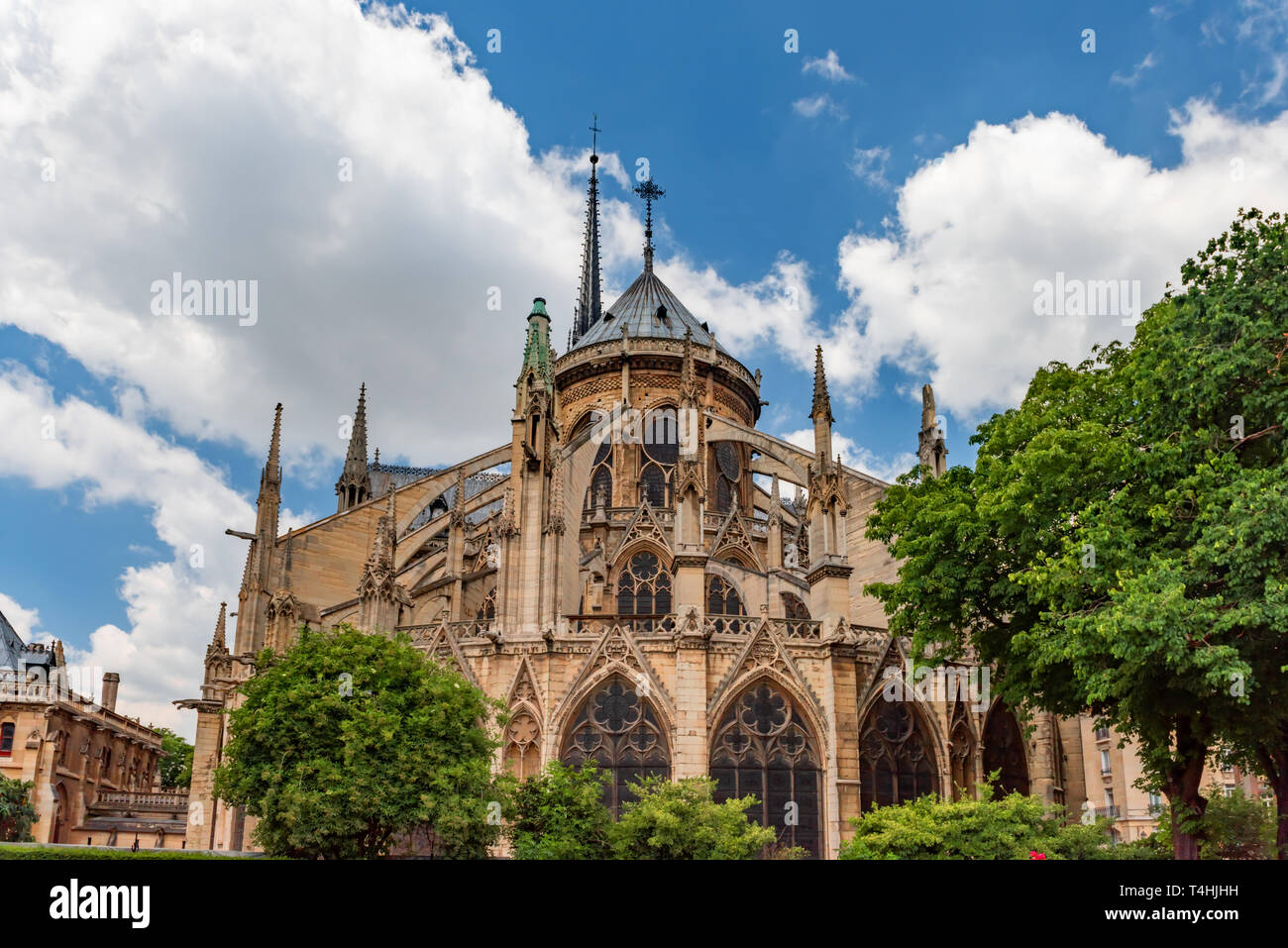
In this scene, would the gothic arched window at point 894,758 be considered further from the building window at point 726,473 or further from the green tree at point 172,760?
the green tree at point 172,760

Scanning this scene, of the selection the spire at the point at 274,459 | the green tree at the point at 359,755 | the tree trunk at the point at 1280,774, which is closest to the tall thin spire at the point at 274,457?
the spire at the point at 274,459

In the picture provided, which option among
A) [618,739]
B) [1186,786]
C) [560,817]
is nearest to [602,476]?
[618,739]

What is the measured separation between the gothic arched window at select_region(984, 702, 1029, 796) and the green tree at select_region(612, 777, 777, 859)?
11.2 metres

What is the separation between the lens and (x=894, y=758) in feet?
91.7

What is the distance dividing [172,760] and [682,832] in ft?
231

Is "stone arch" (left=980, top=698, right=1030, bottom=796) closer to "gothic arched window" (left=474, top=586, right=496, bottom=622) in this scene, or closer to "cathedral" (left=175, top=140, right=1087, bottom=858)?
"cathedral" (left=175, top=140, right=1087, bottom=858)

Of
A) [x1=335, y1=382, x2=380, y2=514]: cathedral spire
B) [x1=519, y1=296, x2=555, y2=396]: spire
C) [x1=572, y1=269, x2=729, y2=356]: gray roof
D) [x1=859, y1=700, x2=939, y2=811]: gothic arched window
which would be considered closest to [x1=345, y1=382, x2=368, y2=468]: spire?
[x1=335, y1=382, x2=380, y2=514]: cathedral spire

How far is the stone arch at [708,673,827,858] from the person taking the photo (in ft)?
86.7

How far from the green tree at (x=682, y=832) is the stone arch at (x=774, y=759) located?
570 cm

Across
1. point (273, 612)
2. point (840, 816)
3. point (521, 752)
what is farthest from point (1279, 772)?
point (273, 612)

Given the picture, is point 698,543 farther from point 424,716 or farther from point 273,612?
point 273,612

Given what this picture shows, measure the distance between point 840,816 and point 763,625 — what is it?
5.06m

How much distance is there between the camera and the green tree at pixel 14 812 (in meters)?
42.7
